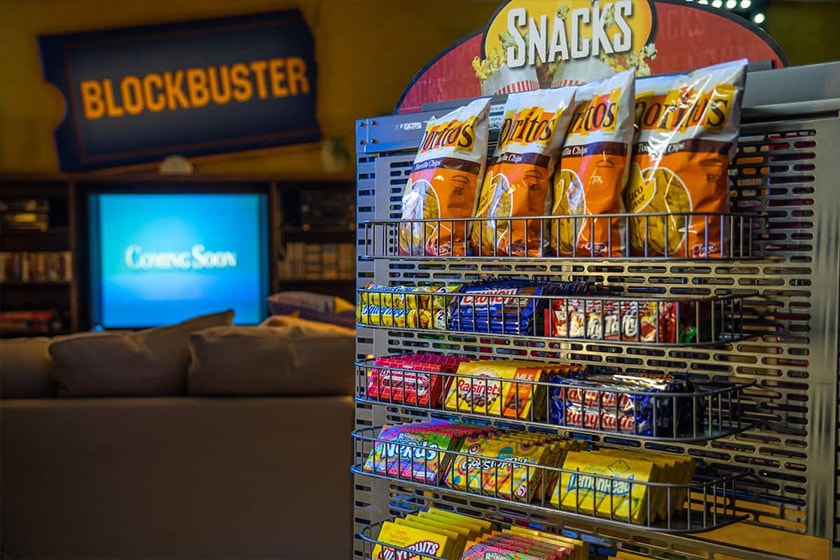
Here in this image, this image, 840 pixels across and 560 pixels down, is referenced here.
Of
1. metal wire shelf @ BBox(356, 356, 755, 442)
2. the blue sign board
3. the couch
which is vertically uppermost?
the blue sign board

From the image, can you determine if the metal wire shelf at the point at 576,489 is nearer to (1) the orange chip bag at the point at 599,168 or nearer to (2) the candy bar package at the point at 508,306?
(2) the candy bar package at the point at 508,306

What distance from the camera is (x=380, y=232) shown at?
4.75 ft

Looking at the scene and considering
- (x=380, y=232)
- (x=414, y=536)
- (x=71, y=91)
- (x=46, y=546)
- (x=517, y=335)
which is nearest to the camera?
(x=517, y=335)

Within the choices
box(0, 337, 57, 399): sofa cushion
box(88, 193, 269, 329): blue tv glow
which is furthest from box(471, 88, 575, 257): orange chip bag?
box(88, 193, 269, 329): blue tv glow

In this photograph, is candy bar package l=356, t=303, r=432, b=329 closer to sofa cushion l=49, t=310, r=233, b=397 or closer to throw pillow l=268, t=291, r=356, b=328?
sofa cushion l=49, t=310, r=233, b=397

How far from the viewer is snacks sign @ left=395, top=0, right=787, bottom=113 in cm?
134

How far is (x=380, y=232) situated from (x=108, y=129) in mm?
5482

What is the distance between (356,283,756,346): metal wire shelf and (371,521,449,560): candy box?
12.1 inches

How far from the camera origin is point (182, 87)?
635 cm

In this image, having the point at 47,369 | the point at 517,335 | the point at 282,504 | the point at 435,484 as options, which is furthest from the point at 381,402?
the point at 47,369

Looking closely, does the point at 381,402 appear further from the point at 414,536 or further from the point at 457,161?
the point at 457,161

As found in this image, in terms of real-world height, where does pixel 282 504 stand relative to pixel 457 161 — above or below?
below

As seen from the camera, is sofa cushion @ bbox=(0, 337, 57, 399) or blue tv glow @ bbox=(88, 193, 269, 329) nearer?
Answer: sofa cushion @ bbox=(0, 337, 57, 399)

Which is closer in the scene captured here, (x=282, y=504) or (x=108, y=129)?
(x=282, y=504)
